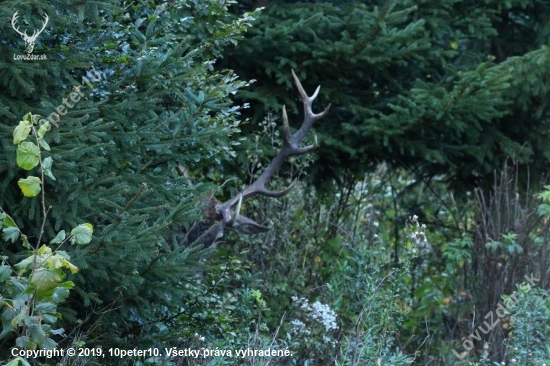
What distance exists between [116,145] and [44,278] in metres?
1.38

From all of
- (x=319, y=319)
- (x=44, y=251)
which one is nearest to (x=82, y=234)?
(x=44, y=251)

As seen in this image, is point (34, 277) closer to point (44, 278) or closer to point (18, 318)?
point (44, 278)

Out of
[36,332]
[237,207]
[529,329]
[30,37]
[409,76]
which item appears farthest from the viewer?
[409,76]

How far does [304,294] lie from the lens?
6.91 m

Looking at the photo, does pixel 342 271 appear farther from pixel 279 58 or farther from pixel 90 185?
pixel 90 185

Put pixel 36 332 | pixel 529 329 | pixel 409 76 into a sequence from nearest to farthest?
pixel 36 332 → pixel 529 329 → pixel 409 76

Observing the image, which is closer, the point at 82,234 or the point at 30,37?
the point at 82,234

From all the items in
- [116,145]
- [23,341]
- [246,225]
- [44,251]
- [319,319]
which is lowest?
[319,319]

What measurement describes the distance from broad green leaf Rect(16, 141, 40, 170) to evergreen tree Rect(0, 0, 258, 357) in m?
0.61

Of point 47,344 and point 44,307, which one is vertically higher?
point 44,307

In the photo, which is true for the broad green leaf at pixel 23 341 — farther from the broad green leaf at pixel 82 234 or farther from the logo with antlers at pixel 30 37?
the logo with antlers at pixel 30 37

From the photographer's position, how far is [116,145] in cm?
457

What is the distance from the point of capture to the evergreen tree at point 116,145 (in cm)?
411

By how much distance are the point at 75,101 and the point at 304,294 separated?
329 centimetres
